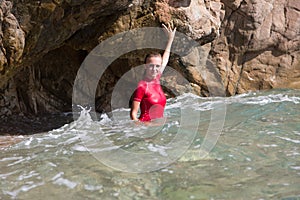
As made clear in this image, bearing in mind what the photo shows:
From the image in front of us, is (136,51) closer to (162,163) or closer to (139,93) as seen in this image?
(139,93)

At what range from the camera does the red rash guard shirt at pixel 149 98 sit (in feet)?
16.9

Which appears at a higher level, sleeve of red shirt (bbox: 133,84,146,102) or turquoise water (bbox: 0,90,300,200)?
sleeve of red shirt (bbox: 133,84,146,102)

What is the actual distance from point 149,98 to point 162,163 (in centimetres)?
144

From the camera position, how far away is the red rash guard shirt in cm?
514

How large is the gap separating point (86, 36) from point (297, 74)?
892 cm

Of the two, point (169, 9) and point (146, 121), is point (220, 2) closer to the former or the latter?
point (169, 9)

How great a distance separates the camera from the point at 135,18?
27.9 feet

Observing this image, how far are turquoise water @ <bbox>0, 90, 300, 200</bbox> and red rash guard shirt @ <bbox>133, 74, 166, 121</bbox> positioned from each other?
8.2 inches

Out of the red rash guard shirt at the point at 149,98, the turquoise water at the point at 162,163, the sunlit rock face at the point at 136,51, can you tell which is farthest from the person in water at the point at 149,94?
the sunlit rock face at the point at 136,51

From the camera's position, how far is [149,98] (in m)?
5.23

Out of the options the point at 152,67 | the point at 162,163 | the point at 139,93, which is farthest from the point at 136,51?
the point at 162,163

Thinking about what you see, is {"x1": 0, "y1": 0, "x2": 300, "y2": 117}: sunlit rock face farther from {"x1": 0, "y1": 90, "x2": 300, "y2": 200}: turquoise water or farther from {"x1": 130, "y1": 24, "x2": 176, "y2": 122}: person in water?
{"x1": 130, "y1": 24, "x2": 176, "y2": 122}: person in water

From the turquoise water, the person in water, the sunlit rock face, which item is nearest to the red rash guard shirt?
A: the person in water

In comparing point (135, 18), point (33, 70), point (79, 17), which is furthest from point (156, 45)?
point (33, 70)
